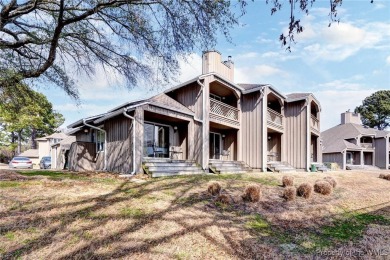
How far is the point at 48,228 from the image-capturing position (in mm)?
5168

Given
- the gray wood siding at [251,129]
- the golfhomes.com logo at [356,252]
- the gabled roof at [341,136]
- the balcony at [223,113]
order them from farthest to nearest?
the gabled roof at [341,136], the gray wood siding at [251,129], the balcony at [223,113], the golfhomes.com logo at [356,252]

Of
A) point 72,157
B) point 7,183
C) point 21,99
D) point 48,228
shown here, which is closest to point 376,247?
point 48,228

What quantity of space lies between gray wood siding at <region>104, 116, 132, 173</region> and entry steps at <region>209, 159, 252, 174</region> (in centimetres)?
481

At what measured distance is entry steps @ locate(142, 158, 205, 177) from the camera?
12.1 metres

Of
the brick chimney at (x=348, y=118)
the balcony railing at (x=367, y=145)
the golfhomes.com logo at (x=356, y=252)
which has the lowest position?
the golfhomes.com logo at (x=356, y=252)

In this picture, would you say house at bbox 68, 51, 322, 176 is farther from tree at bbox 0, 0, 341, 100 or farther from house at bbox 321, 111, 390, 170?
house at bbox 321, 111, 390, 170

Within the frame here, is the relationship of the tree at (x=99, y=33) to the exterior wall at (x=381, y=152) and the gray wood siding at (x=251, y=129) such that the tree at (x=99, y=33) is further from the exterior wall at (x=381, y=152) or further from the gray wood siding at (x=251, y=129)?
the exterior wall at (x=381, y=152)

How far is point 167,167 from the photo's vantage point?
12969 millimetres

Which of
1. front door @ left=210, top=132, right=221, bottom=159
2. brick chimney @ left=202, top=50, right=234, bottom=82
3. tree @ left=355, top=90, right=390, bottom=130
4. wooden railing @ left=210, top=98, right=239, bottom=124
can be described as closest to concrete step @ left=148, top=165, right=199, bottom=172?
wooden railing @ left=210, top=98, right=239, bottom=124

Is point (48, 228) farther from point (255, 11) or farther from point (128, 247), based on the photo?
point (255, 11)

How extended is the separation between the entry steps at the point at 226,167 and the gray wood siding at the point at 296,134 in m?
5.28

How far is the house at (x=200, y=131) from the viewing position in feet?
42.7

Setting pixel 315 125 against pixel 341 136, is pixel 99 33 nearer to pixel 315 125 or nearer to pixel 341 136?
pixel 315 125

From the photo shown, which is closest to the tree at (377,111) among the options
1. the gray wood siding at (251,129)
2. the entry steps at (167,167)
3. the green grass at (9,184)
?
the gray wood siding at (251,129)
